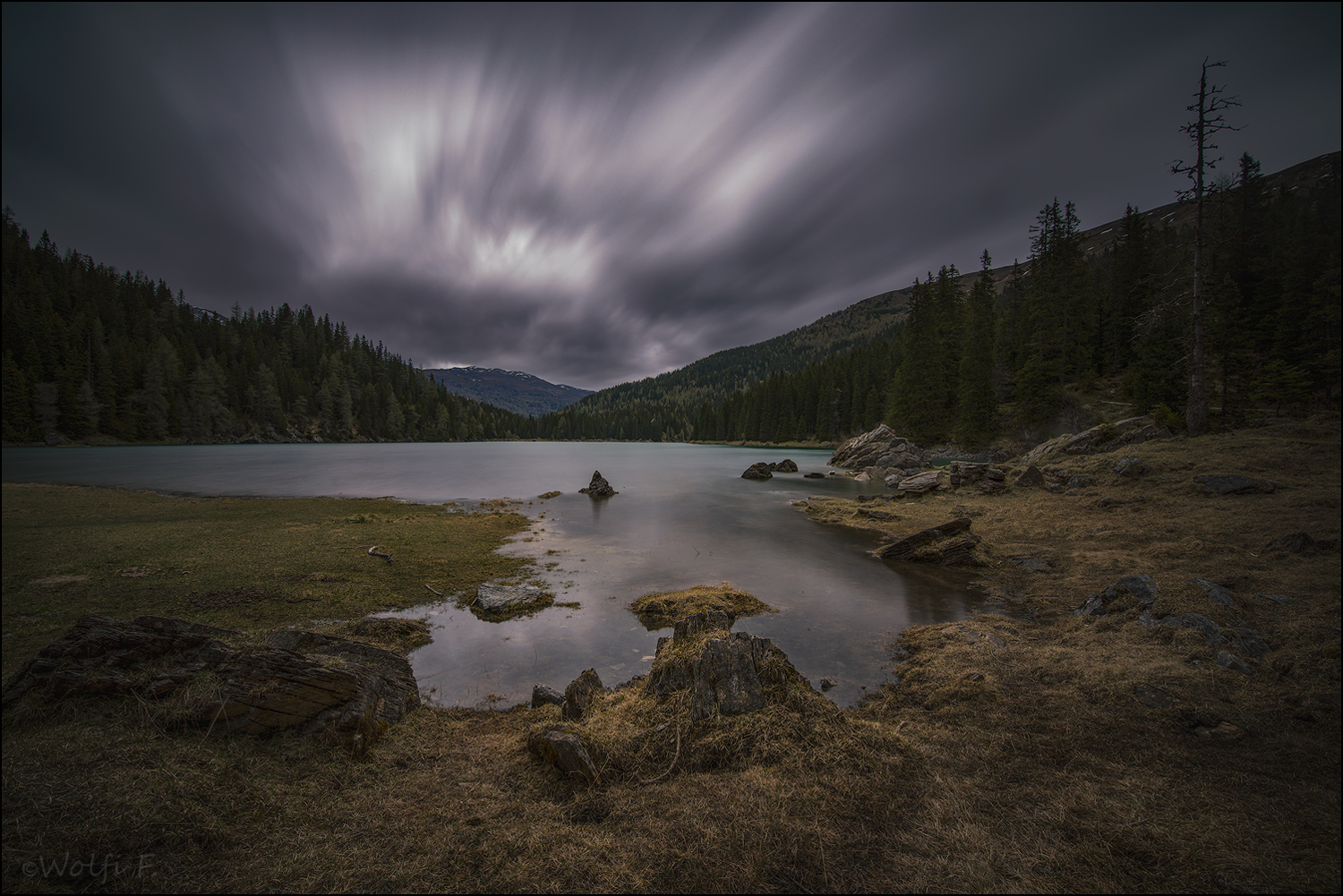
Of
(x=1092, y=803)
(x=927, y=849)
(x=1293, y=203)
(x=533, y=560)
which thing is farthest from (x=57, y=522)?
(x=1293, y=203)

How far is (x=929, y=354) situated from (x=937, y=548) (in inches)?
1837

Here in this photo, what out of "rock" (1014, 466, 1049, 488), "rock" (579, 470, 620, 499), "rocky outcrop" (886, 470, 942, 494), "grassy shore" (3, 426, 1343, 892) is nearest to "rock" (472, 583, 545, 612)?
"grassy shore" (3, 426, 1343, 892)

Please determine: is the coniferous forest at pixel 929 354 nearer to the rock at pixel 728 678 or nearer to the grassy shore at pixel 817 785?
the grassy shore at pixel 817 785

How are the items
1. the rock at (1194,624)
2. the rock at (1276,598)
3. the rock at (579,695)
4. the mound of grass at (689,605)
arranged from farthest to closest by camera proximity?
1. the mound of grass at (689,605)
2. the rock at (1276,598)
3. the rock at (1194,624)
4. the rock at (579,695)

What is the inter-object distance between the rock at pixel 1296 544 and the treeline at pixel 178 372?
17.0m

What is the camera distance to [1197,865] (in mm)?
2857

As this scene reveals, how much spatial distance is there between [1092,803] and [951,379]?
57.8 m

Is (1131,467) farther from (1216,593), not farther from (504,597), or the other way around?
(504,597)

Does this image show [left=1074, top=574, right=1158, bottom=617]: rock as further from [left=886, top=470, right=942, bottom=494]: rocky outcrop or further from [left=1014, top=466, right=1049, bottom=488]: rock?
[left=886, top=470, right=942, bottom=494]: rocky outcrop

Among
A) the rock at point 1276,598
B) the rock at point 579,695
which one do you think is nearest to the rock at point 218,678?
the rock at point 579,695

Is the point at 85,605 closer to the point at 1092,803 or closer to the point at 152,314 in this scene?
the point at 1092,803

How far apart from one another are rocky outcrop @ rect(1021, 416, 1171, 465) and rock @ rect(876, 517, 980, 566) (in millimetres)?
11521

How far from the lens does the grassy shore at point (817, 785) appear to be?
116 inches

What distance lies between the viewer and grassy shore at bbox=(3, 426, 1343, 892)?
295cm
